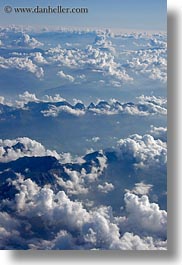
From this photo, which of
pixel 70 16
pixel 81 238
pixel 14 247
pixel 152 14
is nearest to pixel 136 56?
pixel 152 14

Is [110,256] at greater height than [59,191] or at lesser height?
lesser

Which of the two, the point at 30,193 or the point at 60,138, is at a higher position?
the point at 60,138

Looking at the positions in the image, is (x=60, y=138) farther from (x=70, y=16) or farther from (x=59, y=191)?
(x=70, y=16)

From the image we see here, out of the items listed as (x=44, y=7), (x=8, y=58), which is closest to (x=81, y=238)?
(x=8, y=58)

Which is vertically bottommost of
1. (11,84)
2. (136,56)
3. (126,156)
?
(126,156)

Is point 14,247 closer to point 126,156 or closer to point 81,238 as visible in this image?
point 81,238

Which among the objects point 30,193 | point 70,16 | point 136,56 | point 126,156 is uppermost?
point 70,16

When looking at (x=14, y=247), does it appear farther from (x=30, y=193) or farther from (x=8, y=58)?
(x=8, y=58)
